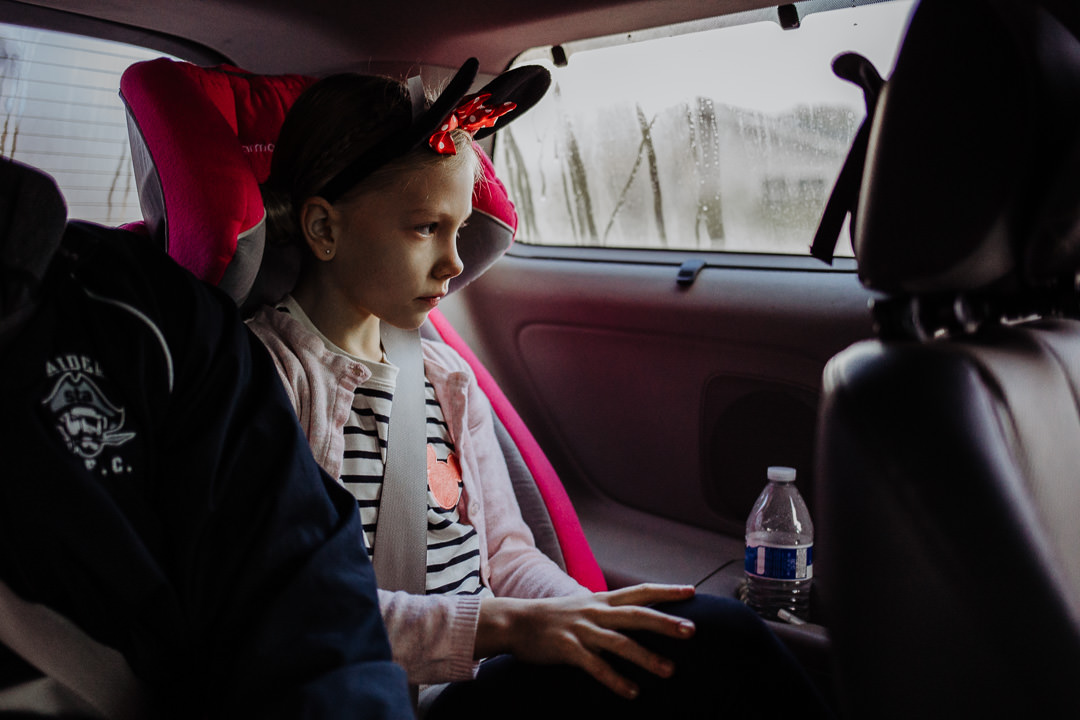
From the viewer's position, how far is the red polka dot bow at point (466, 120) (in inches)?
49.0

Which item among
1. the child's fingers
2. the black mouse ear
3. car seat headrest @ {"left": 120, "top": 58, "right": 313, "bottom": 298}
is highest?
the black mouse ear

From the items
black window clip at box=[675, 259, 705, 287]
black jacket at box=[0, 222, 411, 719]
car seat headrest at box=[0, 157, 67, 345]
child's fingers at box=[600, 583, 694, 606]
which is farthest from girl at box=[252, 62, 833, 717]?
black window clip at box=[675, 259, 705, 287]

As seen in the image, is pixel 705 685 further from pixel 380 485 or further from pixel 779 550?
pixel 779 550

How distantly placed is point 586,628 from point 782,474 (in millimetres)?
824

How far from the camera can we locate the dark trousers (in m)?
0.97

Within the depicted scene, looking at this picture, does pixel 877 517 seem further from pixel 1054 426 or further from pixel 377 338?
pixel 377 338

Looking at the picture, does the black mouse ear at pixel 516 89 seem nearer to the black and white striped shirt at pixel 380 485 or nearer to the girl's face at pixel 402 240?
the girl's face at pixel 402 240

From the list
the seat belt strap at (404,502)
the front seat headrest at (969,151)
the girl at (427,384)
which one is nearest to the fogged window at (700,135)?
the girl at (427,384)

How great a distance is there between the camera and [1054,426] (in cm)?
91

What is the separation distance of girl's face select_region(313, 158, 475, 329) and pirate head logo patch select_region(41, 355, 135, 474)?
1.49ft

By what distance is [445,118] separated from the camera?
1.21m

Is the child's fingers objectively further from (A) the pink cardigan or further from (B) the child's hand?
(A) the pink cardigan

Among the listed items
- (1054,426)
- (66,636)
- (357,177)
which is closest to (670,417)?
(357,177)

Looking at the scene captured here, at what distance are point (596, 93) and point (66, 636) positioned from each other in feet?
5.20
